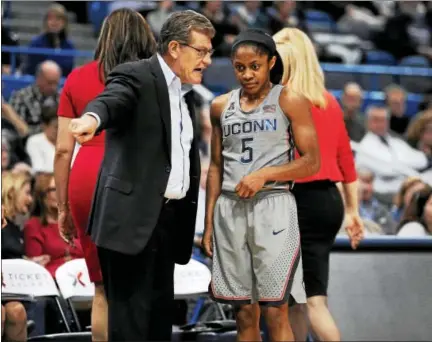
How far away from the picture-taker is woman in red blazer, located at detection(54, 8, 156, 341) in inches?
177

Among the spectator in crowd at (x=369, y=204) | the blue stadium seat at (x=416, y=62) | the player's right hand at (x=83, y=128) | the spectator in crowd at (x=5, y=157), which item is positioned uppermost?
the blue stadium seat at (x=416, y=62)

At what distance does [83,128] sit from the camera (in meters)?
3.74

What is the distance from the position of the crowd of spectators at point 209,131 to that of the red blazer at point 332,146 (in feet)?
4.89

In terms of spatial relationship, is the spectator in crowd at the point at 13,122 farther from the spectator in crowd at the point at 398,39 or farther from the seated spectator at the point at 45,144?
the spectator in crowd at the point at 398,39

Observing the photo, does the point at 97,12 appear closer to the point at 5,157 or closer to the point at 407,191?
the point at 5,157

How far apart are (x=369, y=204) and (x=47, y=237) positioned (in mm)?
3283

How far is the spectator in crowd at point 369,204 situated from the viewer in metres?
8.51

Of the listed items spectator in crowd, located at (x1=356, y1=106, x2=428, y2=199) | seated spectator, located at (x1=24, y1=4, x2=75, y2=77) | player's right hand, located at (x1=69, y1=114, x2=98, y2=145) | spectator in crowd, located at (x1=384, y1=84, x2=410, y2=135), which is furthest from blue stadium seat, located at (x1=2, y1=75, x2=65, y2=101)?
player's right hand, located at (x1=69, y1=114, x2=98, y2=145)

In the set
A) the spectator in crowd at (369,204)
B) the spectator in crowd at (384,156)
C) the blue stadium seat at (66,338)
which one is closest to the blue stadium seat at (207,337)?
the blue stadium seat at (66,338)

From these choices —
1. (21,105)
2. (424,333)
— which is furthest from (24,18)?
(424,333)

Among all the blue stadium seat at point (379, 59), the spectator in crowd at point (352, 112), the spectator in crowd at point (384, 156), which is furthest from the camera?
the blue stadium seat at point (379, 59)

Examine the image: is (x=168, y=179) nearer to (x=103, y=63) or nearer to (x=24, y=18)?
(x=103, y=63)

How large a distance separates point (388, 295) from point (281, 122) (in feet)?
6.10

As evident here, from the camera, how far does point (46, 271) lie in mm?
5910
